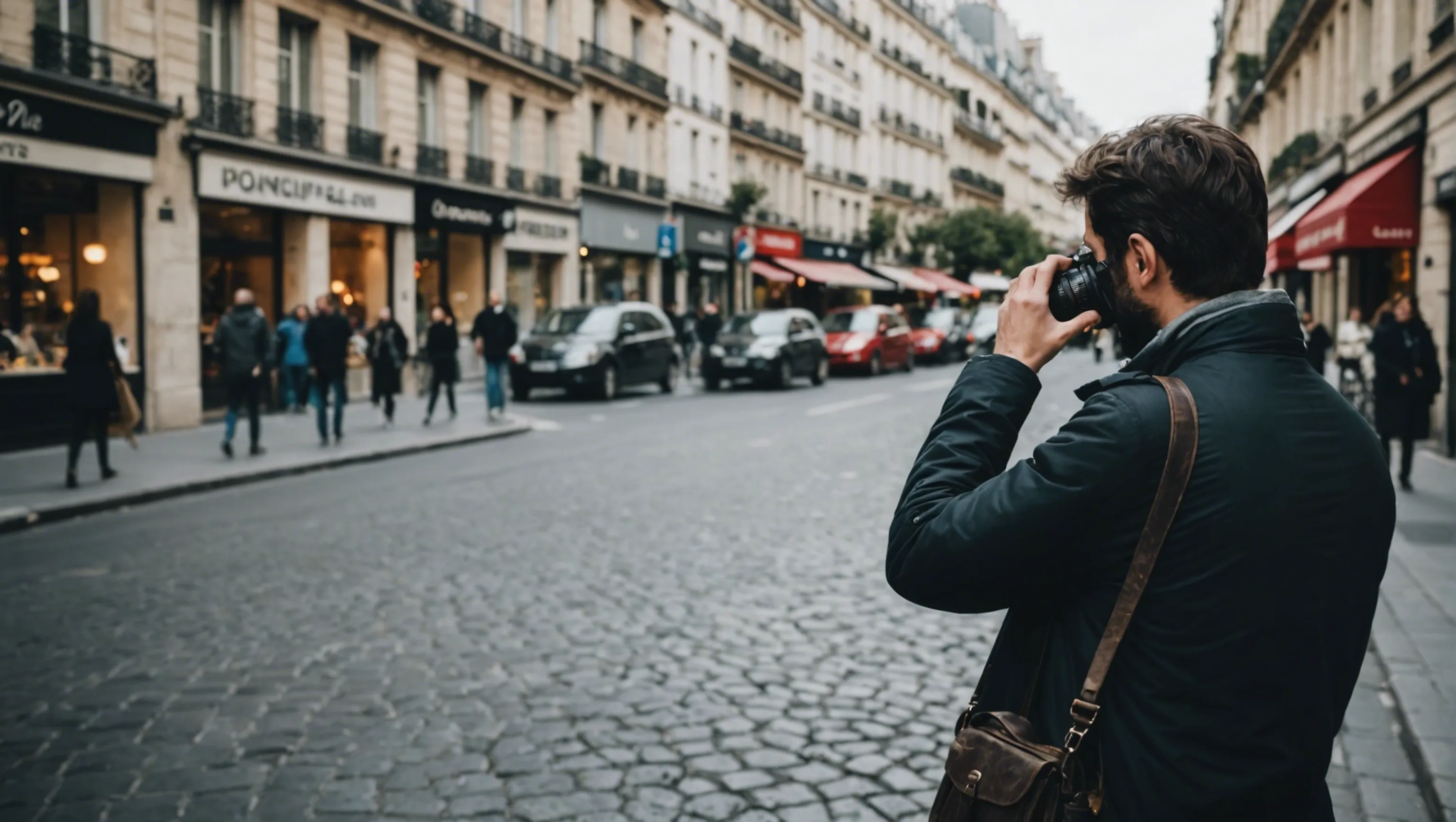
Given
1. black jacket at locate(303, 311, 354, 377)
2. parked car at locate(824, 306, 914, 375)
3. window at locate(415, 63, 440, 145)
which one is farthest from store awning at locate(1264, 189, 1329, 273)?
window at locate(415, 63, 440, 145)

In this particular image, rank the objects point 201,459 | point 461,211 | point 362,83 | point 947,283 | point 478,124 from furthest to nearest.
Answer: point 947,283, point 478,124, point 461,211, point 362,83, point 201,459

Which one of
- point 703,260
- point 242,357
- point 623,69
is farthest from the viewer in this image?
point 703,260

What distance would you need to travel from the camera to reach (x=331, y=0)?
2458cm

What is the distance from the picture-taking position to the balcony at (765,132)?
48688mm

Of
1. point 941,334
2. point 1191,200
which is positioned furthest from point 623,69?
point 1191,200

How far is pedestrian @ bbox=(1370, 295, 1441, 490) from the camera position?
37.9 feet

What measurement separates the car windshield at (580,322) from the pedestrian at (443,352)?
15.8ft

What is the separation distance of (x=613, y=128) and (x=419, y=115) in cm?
1094

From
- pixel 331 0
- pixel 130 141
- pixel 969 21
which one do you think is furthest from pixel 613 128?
pixel 969 21

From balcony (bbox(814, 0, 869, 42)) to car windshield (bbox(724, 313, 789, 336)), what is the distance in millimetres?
31921

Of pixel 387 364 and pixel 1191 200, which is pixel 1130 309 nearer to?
pixel 1191 200

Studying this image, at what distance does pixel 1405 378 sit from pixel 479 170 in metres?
22.5

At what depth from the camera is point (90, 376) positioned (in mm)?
12477

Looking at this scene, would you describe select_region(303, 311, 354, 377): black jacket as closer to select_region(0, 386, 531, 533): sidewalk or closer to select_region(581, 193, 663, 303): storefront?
select_region(0, 386, 531, 533): sidewalk
